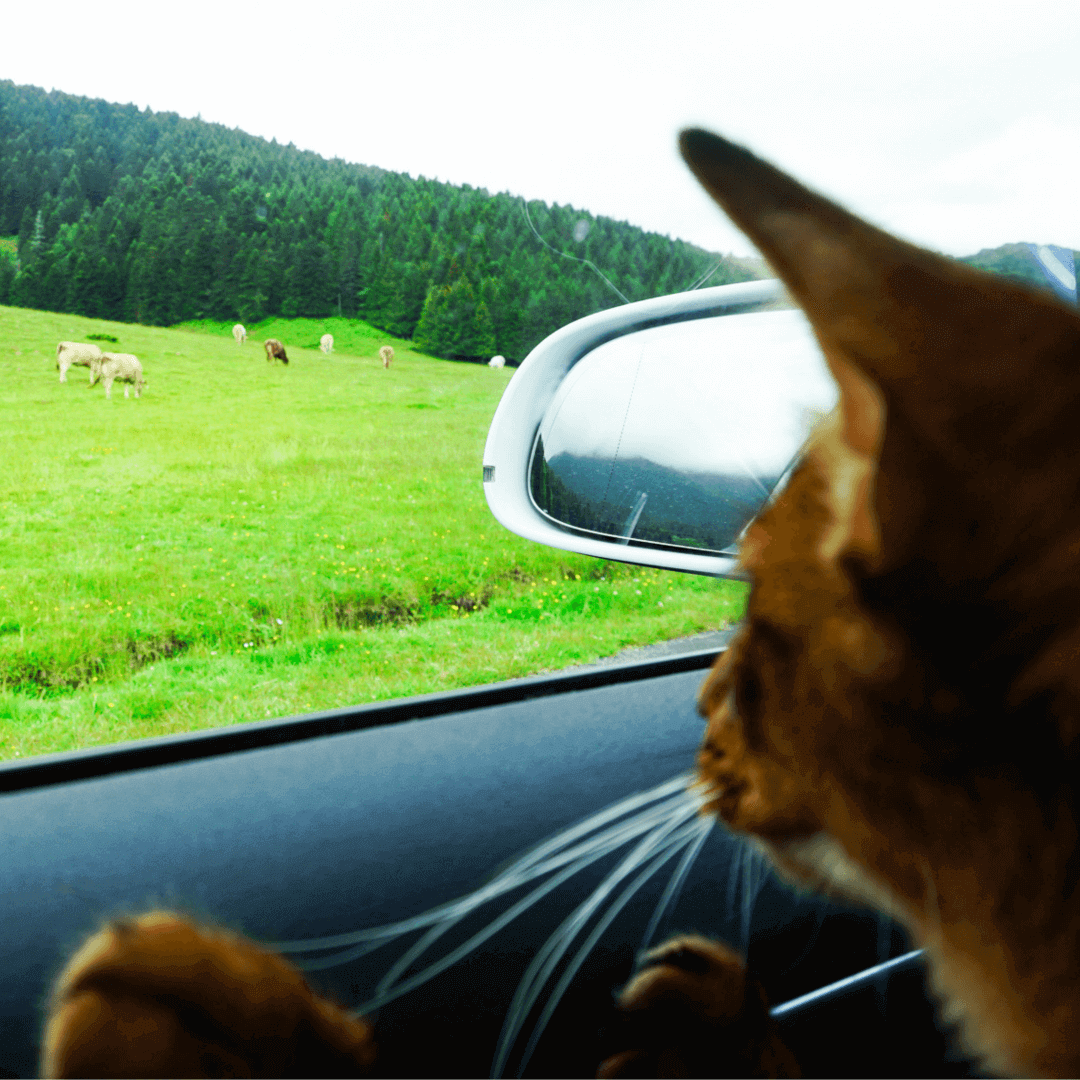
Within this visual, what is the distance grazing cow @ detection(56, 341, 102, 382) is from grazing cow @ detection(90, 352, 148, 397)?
10 centimetres

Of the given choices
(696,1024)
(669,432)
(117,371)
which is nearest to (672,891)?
(696,1024)

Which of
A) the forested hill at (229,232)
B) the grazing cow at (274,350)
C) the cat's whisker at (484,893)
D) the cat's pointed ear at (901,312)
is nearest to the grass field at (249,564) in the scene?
the cat's whisker at (484,893)

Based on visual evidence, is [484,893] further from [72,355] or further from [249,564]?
[72,355]

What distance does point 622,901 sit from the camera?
112cm

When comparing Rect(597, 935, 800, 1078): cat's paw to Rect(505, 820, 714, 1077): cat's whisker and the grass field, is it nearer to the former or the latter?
Rect(505, 820, 714, 1077): cat's whisker

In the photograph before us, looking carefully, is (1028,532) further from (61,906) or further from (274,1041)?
(61,906)

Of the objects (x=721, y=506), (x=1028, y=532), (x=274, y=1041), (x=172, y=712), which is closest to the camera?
(x=1028, y=532)

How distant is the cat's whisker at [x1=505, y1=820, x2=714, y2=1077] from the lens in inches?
38.1

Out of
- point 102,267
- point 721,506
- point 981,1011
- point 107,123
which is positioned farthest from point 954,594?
point 102,267

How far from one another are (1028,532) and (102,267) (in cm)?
798

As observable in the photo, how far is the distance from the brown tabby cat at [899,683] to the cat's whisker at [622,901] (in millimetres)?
197

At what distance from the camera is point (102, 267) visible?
23.3 ft

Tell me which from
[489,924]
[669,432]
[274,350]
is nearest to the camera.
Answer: [489,924]

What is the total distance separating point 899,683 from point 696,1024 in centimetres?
60
